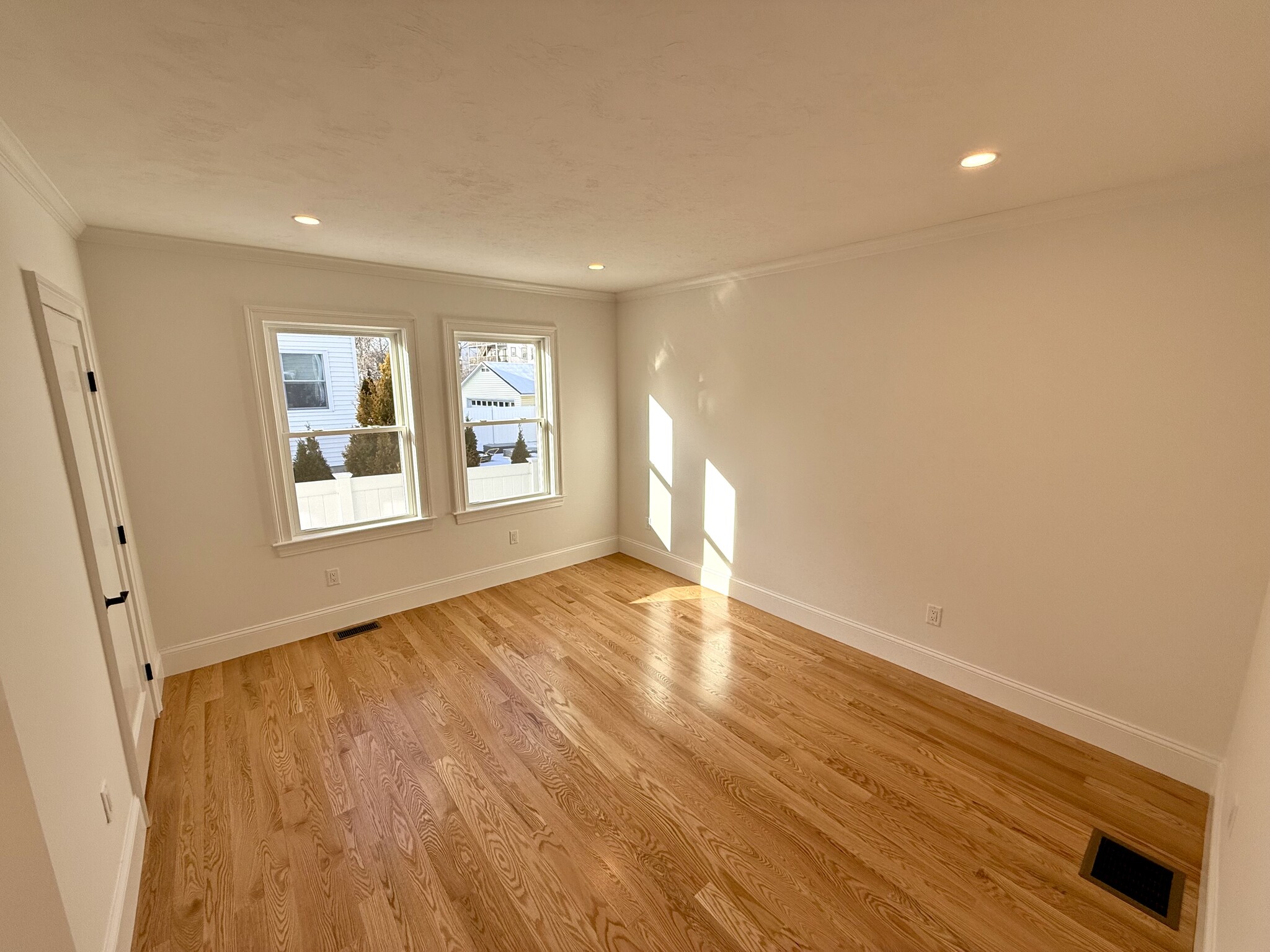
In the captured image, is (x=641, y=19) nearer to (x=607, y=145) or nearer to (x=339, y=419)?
(x=607, y=145)

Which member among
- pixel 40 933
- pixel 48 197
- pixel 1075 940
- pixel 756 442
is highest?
pixel 48 197

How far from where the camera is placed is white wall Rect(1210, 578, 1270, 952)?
1188 millimetres

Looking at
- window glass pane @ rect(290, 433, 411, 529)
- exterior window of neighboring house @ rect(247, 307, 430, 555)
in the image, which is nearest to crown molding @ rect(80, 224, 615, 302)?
exterior window of neighboring house @ rect(247, 307, 430, 555)

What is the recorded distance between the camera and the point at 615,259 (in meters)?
3.36

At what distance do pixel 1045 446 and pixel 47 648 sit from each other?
375 centimetres

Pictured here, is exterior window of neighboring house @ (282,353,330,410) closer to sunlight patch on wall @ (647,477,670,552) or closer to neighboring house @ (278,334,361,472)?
neighboring house @ (278,334,361,472)

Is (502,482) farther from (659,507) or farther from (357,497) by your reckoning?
(659,507)

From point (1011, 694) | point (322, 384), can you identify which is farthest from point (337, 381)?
point (1011, 694)

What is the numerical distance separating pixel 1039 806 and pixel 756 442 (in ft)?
7.90

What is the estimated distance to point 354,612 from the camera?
146 inches

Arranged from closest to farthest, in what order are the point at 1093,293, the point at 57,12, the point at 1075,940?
the point at 57,12
the point at 1075,940
the point at 1093,293

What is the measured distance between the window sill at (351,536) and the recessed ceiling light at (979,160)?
3.77m

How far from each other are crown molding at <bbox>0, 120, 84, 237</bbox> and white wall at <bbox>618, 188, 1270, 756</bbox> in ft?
11.2

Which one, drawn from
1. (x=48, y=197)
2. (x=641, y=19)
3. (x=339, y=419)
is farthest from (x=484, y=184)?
(x=339, y=419)
